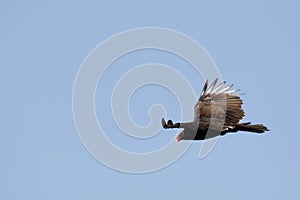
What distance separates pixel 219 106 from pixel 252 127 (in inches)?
59.0

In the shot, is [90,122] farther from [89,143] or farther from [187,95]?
[187,95]

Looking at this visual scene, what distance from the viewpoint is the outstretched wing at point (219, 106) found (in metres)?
28.5

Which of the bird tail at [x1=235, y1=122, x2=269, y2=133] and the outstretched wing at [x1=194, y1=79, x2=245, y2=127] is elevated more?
the outstretched wing at [x1=194, y1=79, x2=245, y2=127]

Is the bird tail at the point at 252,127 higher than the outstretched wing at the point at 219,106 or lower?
lower

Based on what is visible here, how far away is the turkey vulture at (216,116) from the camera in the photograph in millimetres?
28125

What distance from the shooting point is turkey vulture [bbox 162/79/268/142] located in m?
28.1

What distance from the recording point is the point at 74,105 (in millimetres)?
31328

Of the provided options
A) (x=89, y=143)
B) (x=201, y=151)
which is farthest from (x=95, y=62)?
(x=201, y=151)

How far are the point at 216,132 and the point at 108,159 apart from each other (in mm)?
4314

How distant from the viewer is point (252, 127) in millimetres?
28219

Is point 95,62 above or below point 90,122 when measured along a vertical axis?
above

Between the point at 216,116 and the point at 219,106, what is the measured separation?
0.51 meters

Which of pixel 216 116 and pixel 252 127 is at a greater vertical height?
pixel 216 116

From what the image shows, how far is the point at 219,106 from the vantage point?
29.0 meters
